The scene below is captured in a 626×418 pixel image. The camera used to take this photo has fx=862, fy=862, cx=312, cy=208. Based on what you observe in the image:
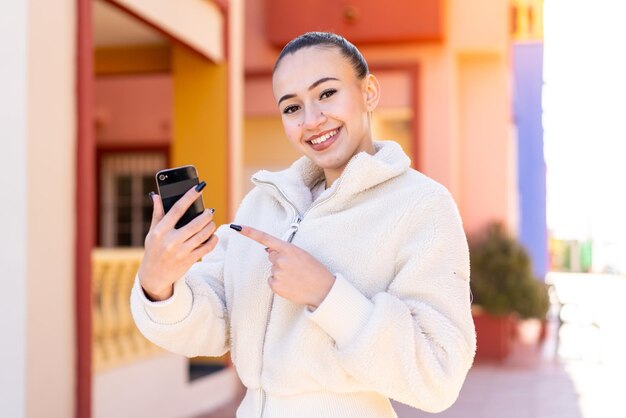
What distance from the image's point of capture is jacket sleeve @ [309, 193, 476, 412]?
1.53m

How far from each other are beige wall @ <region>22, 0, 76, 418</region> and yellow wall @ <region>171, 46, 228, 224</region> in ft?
8.96

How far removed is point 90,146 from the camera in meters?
4.20

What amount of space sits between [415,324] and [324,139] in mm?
430

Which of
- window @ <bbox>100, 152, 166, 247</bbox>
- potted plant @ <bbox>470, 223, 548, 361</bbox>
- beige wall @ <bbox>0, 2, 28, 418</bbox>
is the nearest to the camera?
beige wall @ <bbox>0, 2, 28, 418</bbox>

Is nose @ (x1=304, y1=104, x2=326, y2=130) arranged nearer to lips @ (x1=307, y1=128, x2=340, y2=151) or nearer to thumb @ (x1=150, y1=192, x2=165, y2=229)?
lips @ (x1=307, y1=128, x2=340, y2=151)

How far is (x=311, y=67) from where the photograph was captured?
171 cm

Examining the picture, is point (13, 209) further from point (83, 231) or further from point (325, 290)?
point (325, 290)

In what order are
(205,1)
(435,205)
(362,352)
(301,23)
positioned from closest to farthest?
(362,352), (435,205), (205,1), (301,23)

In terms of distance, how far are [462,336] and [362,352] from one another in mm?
198

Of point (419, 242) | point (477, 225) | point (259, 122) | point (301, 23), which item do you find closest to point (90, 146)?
point (419, 242)

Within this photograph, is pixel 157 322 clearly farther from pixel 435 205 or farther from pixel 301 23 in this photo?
pixel 301 23

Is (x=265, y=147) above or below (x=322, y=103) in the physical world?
above

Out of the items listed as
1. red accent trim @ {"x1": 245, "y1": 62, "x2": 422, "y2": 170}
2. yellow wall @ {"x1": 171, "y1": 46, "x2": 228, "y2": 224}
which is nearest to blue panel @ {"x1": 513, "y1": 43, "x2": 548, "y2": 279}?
red accent trim @ {"x1": 245, "y1": 62, "x2": 422, "y2": 170}

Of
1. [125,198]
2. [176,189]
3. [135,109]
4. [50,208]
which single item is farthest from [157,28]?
[125,198]
